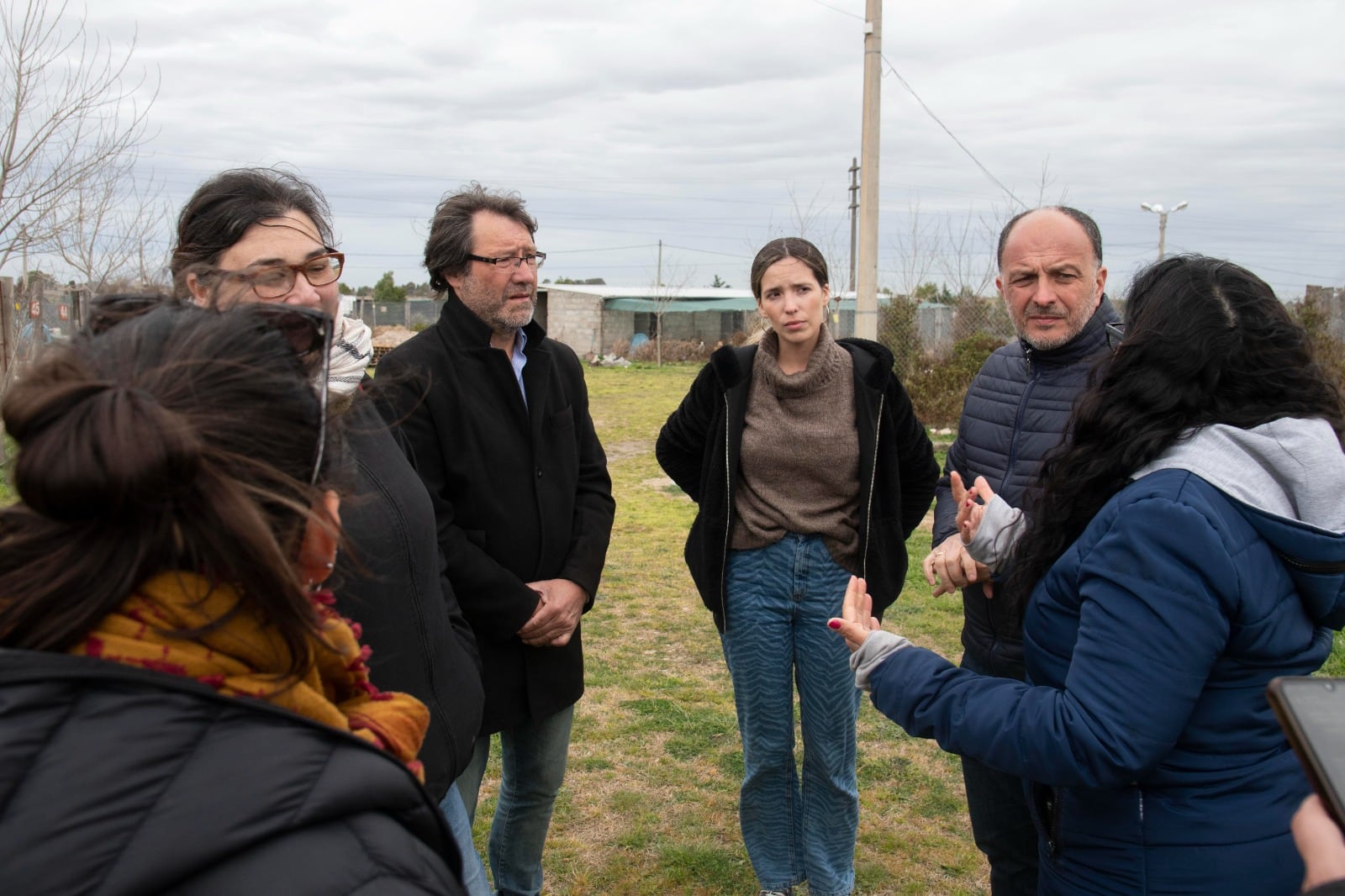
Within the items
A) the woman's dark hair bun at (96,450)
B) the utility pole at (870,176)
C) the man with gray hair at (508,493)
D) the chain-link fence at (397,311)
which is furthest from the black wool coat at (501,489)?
the chain-link fence at (397,311)

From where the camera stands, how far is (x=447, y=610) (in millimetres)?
2408

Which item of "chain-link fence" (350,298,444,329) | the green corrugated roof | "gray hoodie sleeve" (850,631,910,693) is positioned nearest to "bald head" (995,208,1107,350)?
"gray hoodie sleeve" (850,631,910,693)

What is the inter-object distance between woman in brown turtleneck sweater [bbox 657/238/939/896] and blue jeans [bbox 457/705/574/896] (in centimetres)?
68

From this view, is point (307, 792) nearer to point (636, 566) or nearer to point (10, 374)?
point (636, 566)

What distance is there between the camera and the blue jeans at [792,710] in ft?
11.0

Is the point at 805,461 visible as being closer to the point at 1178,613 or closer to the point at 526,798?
the point at 526,798

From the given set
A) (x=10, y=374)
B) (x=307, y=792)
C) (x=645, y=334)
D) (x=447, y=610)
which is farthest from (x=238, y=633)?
(x=645, y=334)

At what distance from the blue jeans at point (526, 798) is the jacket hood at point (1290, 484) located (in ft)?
6.69

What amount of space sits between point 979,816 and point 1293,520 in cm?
152

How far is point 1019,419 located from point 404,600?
1.80 metres

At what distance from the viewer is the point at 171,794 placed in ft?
3.06

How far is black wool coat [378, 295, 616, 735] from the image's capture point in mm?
2885

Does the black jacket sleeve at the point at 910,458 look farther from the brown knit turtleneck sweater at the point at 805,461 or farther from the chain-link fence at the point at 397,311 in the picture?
the chain-link fence at the point at 397,311

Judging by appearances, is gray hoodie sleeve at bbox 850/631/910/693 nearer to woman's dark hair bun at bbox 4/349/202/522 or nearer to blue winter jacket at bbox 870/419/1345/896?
blue winter jacket at bbox 870/419/1345/896
